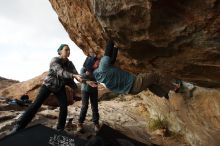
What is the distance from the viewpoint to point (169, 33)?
6.12 m

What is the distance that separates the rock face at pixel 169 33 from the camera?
5582 mm

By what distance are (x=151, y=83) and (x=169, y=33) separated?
5.34 ft

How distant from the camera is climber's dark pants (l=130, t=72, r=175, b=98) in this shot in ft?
24.2

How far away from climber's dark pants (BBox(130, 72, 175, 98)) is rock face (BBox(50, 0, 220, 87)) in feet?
1.02

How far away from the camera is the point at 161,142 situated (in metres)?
11.5

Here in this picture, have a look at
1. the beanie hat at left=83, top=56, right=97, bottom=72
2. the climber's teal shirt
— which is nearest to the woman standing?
the beanie hat at left=83, top=56, right=97, bottom=72

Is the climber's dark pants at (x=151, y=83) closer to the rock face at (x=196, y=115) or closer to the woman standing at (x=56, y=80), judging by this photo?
the woman standing at (x=56, y=80)

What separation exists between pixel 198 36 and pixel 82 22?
3807 mm

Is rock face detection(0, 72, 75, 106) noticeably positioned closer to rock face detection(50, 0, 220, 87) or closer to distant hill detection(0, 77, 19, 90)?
distant hill detection(0, 77, 19, 90)

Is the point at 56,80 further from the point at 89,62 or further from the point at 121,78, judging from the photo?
the point at 121,78

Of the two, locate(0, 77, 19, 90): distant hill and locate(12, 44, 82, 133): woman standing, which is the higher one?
locate(0, 77, 19, 90): distant hill

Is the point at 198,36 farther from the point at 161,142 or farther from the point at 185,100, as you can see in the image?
the point at 161,142

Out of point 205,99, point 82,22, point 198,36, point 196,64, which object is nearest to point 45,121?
point 82,22

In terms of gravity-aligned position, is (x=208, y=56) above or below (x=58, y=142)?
above
